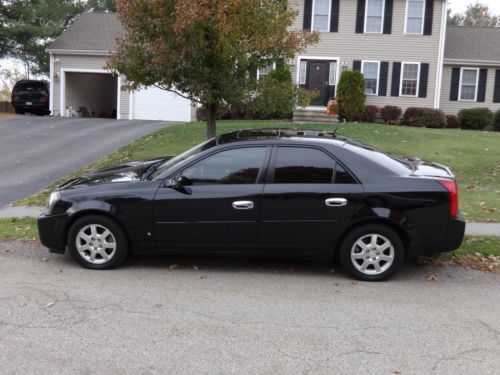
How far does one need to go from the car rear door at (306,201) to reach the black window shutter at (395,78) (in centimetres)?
2061

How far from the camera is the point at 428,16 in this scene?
2545cm

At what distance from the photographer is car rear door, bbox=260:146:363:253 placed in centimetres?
622

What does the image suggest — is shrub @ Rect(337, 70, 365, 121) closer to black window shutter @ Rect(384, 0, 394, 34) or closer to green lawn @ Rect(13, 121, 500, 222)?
black window shutter @ Rect(384, 0, 394, 34)

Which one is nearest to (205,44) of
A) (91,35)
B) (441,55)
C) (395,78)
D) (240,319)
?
(240,319)

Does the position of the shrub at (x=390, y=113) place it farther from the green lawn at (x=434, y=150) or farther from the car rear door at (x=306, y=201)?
the car rear door at (x=306, y=201)

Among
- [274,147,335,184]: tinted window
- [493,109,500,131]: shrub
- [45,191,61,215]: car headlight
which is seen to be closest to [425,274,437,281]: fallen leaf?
[274,147,335,184]: tinted window

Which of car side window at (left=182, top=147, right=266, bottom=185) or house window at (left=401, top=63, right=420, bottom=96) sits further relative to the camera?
house window at (left=401, top=63, right=420, bottom=96)

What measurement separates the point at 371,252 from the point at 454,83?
74.2 ft

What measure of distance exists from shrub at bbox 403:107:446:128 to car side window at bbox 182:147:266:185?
1965 cm

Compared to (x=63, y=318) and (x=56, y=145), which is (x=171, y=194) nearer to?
(x=63, y=318)

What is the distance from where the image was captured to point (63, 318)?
5.09 meters

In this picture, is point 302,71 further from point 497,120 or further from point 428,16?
point 497,120

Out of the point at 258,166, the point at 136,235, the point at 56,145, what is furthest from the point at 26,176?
the point at 258,166

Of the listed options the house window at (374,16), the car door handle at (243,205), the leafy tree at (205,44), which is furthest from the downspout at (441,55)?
the car door handle at (243,205)
